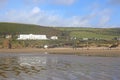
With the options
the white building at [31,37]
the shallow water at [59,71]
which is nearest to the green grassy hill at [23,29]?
the white building at [31,37]

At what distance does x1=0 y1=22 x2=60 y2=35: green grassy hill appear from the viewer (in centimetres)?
13845

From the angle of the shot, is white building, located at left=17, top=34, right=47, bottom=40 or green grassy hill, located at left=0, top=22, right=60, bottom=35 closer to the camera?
white building, located at left=17, top=34, right=47, bottom=40

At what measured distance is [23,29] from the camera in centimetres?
14788

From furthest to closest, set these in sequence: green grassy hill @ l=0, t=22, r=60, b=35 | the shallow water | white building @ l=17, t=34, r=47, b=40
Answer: green grassy hill @ l=0, t=22, r=60, b=35
white building @ l=17, t=34, r=47, b=40
the shallow water

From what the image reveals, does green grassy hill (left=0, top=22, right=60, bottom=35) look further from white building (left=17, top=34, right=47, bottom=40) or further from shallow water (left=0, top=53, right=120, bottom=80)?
shallow water (left=0, top=53, right=120, bottom=80)

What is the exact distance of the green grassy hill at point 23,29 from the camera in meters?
138

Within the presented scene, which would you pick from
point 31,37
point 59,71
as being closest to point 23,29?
point 31,37

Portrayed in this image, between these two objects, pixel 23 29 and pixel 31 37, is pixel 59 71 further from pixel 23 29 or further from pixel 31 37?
pixel 23 29

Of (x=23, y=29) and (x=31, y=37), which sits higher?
(x=23, y=29)

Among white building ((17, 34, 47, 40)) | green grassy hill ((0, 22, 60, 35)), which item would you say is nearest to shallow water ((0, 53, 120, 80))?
white building ((17, 34, 47, 40))

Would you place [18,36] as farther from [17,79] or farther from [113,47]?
[17,79]

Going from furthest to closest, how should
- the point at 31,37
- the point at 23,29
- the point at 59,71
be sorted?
the point at 23,29 < the point at 31,37 < the point at 59,71

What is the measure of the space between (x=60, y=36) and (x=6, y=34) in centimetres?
2317

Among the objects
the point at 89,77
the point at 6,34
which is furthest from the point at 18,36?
the point at 89,77
